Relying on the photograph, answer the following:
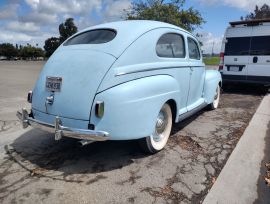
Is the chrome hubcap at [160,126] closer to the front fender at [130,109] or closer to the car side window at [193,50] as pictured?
the front fender at [130,109]

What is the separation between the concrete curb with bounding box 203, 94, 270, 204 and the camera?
329cm

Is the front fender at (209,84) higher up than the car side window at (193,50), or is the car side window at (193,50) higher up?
the car side window at (193,50)

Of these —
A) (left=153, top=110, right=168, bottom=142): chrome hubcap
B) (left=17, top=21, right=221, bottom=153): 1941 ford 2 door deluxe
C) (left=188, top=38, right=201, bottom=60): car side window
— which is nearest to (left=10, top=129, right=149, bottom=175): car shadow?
(left=153, top=110, right=168, bottom=142): chrome hubcap

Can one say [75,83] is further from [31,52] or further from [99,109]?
[31,52]

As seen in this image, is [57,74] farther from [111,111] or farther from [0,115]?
[0,115]

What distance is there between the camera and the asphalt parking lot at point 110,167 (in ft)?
10.7

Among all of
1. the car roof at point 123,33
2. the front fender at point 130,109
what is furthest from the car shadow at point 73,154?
the car roof at point 123,33

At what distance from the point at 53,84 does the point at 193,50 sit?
3.15 meters

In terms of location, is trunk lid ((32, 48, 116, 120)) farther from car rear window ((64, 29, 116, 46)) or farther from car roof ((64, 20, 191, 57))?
car rear window ((64, 29, 116, 46))

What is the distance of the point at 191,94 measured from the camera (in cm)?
560

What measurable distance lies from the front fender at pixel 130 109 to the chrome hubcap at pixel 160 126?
48cm

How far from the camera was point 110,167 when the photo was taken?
398 centimetres

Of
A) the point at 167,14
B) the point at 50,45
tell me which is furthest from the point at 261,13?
the point at 50,45

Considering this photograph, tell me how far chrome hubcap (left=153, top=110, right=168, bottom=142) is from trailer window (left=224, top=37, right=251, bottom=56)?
671cm
